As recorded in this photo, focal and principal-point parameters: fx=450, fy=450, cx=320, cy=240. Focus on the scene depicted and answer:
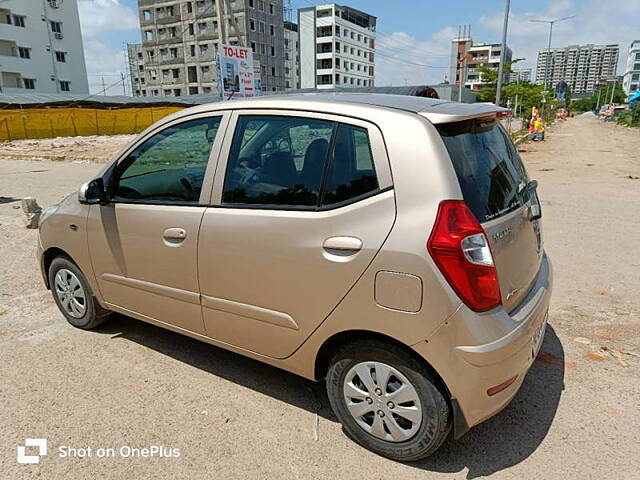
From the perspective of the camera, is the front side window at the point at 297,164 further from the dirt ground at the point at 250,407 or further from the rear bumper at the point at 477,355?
the dirt ground at the point at 250,407

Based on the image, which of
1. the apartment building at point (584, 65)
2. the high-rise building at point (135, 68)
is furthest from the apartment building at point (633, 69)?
the high-rise building at point (135, 68)

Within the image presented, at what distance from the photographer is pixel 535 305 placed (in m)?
2.39

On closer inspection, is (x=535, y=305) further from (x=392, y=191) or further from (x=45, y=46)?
(x=45, y=46)

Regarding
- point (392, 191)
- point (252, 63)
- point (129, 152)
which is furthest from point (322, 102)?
point (252, 63)

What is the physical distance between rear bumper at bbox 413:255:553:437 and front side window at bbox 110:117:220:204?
1.69 meters

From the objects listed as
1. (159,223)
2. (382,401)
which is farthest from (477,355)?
(159,223)

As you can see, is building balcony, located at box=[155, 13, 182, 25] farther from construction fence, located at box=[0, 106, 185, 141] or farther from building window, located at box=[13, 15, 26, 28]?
construction fence, located at box=[0, 106, 185, 141]

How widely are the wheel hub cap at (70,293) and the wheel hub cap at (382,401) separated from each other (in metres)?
2.53

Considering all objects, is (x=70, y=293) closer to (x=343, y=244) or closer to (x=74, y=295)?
(x=74, y=295)

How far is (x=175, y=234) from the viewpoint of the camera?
2.84m

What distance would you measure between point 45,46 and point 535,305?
60872mm

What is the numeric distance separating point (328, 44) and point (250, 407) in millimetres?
79960

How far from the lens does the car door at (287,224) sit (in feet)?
7.22

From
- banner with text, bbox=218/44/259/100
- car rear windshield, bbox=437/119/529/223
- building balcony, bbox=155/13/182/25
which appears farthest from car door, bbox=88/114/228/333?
building balcony, bbox=155/13/182/25
